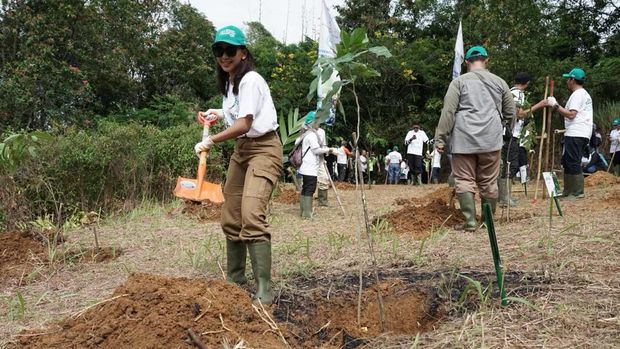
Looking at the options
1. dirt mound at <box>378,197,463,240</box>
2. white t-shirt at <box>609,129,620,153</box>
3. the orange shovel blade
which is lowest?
dirt mound at <box>378,197,463,240</box>

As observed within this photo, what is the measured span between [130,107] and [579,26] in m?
16.2

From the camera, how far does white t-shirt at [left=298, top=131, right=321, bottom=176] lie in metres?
7.14

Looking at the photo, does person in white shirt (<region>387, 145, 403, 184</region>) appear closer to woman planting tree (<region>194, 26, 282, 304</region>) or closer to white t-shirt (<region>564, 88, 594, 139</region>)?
white t-shirt (<region>564, 88, 594, 139</region>)

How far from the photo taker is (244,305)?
2.58 meters

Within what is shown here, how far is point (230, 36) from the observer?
3.14 meters

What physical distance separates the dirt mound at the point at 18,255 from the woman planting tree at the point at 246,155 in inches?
72.1

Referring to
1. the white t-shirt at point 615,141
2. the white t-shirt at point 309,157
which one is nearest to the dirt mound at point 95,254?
the white t-shirt at point 309,157

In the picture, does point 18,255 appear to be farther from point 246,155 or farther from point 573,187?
point 573,187

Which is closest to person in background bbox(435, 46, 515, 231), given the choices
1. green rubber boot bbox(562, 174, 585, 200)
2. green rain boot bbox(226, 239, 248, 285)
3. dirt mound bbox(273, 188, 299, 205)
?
green rain boot bbox(226, 239, 248, 285)

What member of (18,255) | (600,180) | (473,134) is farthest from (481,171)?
(600,180)

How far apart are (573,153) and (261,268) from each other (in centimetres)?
507

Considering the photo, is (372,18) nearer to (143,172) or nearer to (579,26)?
(579,26)

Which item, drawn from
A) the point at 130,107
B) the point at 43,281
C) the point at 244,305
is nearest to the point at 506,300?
the point at 244,305

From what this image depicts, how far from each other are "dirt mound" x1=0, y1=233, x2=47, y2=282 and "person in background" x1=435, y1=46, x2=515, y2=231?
139 inches
